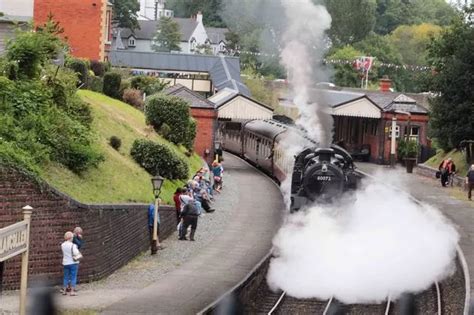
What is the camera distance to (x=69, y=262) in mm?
17641

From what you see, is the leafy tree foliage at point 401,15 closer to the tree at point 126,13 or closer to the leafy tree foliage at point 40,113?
the tree at point 126,13

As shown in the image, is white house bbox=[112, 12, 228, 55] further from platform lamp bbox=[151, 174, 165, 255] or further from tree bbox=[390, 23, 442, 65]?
platform lamp bbox=[151, 174, 165, 255]

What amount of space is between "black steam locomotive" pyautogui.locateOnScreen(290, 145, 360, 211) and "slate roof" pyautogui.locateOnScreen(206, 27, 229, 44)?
85.3 m

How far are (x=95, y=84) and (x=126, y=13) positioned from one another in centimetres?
5825

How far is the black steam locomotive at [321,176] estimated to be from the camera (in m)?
25.4

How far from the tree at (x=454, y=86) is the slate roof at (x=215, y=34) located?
222ft

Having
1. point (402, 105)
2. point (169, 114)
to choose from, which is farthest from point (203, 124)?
point (402, 105)

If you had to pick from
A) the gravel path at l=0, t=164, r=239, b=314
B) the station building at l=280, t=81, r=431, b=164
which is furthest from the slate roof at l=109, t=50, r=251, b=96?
the gravel path at l=0, t=164, r=239, b=314

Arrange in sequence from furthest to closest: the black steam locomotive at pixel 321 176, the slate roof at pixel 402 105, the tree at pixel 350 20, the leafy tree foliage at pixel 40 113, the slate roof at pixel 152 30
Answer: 1. the slate roof at pixel 152 30
2. the tree at pixel 350 20
3. the slate roof at pixel 402 105
4. the black steam locomotive at pixel 321 176
5. the leafy tree foliage at pixel 40 113

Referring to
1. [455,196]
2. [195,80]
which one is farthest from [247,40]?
[455,196]

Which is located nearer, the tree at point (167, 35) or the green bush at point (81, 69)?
the green bush at point (81, 69)

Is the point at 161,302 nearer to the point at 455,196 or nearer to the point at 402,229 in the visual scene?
the point at 402,229

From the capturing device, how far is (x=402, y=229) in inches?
1098

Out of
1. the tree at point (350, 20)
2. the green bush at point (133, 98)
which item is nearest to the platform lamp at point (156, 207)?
the green bush at point (133, 98)
